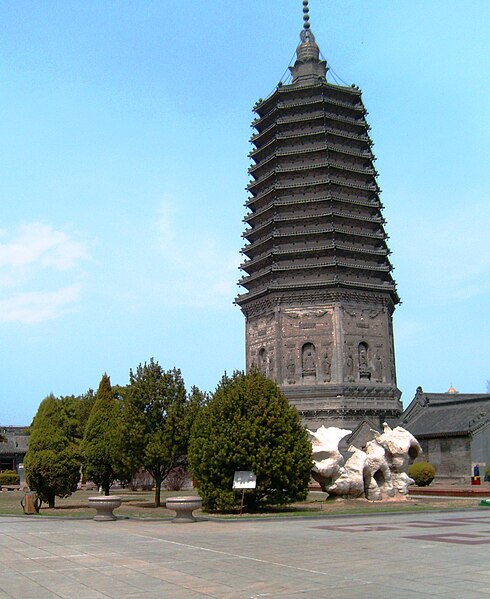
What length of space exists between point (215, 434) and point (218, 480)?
1464 millimetres

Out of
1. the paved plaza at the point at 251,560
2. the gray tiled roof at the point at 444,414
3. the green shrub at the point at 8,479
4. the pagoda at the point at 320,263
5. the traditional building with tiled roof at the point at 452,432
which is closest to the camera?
the paved plaza at the point at 251,560

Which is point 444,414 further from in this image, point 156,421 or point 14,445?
point 14,445

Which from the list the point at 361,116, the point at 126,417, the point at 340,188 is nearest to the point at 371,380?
the point at 340,188

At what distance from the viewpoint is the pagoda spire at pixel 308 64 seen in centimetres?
5931

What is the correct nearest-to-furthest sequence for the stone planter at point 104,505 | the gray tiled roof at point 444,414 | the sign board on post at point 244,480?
the stone planter at point 104,505 < the sign board on post at point 244,480 < the gray tiled roof at point 444,414

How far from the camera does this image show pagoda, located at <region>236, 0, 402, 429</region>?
51.9 meters

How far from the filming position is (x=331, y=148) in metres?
55.2

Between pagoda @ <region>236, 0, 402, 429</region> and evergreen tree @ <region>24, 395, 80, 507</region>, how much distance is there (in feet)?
88.1

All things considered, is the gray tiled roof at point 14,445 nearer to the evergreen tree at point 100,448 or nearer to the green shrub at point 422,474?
the evergreen tree at point 100,448

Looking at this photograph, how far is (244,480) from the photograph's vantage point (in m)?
21.4

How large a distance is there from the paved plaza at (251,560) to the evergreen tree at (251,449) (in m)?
3.28

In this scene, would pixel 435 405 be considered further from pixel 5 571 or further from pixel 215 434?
pixel 5 571

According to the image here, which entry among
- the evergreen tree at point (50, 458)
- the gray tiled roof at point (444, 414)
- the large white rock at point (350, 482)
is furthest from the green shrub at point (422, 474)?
the evergreen tree at point (50, 458)

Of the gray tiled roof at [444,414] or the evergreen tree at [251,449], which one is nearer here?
the evergreen tree at [251,449]
